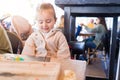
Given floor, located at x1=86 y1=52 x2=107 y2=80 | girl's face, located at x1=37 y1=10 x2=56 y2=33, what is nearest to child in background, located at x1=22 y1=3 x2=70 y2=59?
girl's face, located at x1=37 y1=10 x2=56 y2=33

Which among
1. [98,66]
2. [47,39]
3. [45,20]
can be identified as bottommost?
[98,66]

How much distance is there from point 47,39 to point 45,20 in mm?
120

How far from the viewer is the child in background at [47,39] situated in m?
1.07

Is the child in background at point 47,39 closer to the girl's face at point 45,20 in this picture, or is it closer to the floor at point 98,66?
the girl's face at point 45,20

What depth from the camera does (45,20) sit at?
1.11 metres

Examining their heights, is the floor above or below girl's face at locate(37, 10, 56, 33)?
below

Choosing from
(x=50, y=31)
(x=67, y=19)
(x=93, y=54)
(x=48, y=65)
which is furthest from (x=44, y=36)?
(x=93, y=54)

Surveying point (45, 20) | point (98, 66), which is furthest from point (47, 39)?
point (98, 66)

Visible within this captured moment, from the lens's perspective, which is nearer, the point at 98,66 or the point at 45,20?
the point at 45,20

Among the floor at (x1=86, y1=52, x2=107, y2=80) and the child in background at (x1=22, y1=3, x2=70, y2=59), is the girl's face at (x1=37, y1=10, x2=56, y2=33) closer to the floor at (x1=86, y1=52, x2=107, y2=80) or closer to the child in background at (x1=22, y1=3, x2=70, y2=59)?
the child in background at (x1=22, y1=3, x2=70, y2=59)

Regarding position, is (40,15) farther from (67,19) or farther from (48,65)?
(48,65)

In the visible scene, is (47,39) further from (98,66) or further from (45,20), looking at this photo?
(98,66)

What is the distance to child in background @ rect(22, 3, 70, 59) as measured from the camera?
1073 mm

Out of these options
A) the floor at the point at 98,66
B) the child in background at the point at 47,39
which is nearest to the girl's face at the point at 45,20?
the child in background at the point at 47,39
